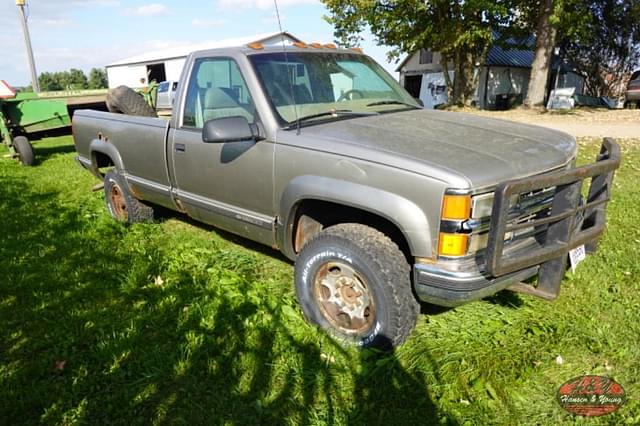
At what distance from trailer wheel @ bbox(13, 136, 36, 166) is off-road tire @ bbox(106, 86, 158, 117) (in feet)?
15.7

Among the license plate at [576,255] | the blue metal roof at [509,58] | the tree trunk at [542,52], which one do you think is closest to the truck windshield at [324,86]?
the license plate at [576,255]

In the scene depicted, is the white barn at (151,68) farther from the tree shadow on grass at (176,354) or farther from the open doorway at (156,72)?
the tree shadow on grass at (176,354)

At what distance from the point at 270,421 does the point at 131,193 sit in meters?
3.24

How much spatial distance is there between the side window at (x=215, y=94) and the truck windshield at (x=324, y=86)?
19 cm

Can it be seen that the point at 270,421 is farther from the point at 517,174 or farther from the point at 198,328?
the point at 517,174

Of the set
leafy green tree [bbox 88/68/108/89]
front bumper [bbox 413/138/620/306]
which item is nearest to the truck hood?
front bumper [bbox 413/138/620/306]

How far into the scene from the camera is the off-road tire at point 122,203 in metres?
4.87

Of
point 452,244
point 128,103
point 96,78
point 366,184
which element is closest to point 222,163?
point 366,184

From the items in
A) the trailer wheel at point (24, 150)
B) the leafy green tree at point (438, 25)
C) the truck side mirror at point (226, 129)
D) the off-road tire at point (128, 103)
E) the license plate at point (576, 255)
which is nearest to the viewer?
the license plate at point (576, 255)

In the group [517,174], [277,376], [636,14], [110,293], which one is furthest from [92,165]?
[636,14]

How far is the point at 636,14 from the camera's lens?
23.3m

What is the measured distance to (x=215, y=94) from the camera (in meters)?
3.60

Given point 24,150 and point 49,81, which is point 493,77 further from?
point 49,81

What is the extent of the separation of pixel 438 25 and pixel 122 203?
1952 cm
